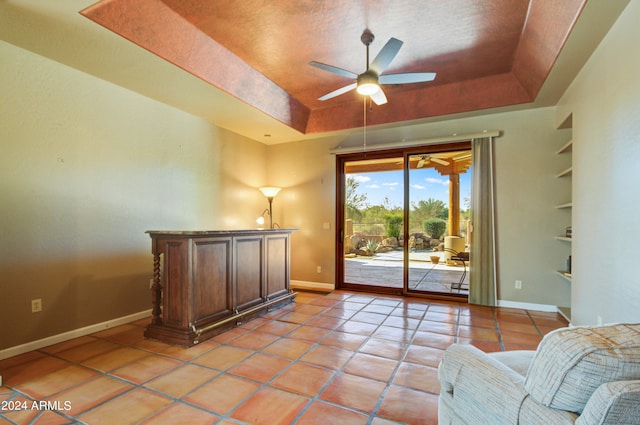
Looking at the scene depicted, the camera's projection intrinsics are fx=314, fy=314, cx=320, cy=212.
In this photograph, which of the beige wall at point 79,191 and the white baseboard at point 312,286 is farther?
the white baseboard at point 312,286

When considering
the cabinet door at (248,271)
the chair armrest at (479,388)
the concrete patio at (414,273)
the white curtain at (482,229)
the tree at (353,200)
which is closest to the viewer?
the chair armrest at (479,388)

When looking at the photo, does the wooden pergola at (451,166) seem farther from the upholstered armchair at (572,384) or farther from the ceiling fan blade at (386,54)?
the upholstered armchair at (572,384)

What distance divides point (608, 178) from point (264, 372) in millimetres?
3109

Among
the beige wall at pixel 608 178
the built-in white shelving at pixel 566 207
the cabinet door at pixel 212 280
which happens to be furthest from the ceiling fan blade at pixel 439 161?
the cabinet door at pixel 212 280

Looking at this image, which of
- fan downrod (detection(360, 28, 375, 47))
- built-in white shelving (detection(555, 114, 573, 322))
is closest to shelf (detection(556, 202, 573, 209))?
built-in white shelving (detection(555, 114, 573, 322))

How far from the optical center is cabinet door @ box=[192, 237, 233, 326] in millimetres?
3018

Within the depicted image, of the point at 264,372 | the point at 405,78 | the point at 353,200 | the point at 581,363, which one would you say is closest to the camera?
the point at 581,363

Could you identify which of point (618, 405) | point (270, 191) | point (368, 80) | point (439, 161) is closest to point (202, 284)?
point (368, 80)

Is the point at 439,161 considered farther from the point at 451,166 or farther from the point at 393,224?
the point at 393,224

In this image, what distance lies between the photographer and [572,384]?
861 millimetres

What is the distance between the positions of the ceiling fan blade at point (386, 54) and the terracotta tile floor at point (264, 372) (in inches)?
100

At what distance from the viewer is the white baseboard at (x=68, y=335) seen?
2.64 meters

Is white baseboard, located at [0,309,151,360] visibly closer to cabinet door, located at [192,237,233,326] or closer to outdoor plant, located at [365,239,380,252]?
cabinet door, located at [192,237,233,326]

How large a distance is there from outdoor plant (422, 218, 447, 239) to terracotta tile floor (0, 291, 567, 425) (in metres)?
1.53
